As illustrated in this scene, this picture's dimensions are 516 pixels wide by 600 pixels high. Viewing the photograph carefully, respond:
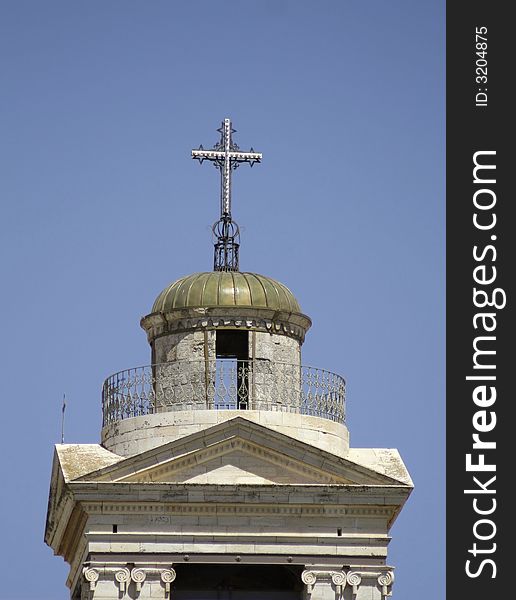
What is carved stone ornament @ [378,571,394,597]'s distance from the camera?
44.3 m

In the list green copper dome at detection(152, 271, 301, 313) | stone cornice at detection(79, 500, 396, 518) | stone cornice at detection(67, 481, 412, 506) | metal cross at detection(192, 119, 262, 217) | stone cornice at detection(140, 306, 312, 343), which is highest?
metal cross at detection(192, 119, 262, 217)

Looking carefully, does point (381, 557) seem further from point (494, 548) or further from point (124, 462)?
point (124, 462)

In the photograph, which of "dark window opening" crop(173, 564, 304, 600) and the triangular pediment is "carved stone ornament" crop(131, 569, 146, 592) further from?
"dark window opening" crop(173, 564, 304, 600)

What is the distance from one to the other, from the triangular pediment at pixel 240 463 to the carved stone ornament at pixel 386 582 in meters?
1.83

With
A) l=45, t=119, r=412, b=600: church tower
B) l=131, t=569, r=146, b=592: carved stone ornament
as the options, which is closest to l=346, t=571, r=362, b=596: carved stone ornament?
l=45, t=119, r=412, b=600: church tower

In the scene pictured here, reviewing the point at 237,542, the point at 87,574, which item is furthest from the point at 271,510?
the point at 87,574

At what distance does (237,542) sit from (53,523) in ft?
17.7

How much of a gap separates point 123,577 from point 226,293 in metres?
6.49

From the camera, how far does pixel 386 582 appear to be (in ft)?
146

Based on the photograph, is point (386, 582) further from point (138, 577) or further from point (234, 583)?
point (138, 577)

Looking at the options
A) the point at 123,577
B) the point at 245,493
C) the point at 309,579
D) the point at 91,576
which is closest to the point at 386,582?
the point at 309,579

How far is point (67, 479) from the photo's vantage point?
4422 centimetres

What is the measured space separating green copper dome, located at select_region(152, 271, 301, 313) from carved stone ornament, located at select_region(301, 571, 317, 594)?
19.0 ft

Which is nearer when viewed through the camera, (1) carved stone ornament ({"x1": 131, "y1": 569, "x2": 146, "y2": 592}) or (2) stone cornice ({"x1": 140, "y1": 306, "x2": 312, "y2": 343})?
(1) carved stone ornament ({"x1": 131, "y1": 569, "x2": 146, "y2": 592})
